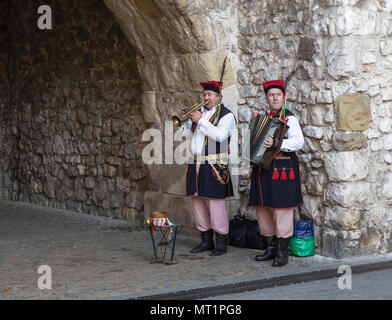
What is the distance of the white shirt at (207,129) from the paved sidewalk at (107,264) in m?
0.96

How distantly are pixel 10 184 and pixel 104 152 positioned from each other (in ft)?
7.60

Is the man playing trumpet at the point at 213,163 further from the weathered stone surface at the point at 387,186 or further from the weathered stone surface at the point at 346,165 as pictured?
the weathered stone surface at the point at 387,186

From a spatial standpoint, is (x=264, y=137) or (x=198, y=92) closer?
(x=264, y=137)

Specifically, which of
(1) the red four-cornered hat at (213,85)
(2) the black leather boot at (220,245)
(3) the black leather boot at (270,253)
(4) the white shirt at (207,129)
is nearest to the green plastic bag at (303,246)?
(3) the black leather boot at (270,253)

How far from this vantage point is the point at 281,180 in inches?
234

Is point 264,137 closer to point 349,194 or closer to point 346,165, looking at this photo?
point 346,165

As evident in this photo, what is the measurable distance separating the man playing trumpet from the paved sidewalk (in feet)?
1.10

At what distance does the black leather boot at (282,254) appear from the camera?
5.91 m

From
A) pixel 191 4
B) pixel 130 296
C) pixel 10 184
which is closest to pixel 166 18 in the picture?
pixel 191 4

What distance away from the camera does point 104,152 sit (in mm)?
8844

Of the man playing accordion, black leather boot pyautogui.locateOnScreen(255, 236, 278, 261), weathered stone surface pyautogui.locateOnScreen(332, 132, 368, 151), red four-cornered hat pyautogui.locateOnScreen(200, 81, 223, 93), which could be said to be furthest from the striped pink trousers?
red four-cornered hat pyautogui.locateOnScreen(200, 81, 223, 93)

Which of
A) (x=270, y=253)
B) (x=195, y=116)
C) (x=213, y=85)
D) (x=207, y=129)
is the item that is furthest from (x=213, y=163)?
(x=270, y=253)

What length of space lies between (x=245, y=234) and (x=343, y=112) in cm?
144

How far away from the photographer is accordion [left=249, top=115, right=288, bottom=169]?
581cm
